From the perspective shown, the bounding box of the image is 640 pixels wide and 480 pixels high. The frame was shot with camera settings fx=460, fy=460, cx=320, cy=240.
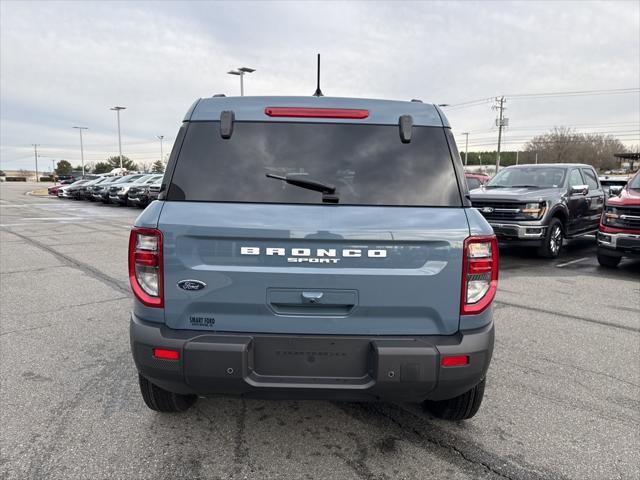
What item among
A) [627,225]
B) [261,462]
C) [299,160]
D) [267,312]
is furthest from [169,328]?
[627,225]

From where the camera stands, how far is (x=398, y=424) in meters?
3.05

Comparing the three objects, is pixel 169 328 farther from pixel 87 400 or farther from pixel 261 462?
pixel 87 400

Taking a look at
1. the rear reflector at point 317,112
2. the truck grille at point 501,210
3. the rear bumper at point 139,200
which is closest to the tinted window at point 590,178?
the truck grille at point 501,210

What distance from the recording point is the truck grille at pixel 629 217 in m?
7.80

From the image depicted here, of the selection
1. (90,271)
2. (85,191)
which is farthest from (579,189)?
(85,191)

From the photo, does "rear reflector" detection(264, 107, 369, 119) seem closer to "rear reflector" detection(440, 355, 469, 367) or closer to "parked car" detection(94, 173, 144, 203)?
"rear reflector" detection(440, 355, 469, 367)

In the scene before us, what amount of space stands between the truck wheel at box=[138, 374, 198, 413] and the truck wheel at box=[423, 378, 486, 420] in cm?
168

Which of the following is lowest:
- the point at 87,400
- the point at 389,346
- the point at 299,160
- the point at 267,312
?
the point at 87,400

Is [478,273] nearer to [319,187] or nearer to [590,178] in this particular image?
[319,187]

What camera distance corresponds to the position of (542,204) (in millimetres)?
9273

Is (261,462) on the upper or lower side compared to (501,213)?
lower

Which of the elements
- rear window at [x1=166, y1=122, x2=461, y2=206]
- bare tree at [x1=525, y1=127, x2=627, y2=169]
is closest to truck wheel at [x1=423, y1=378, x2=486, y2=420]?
rear window at [x1=166, y1=122, x2=461, y2=206]

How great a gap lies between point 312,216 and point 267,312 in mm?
545

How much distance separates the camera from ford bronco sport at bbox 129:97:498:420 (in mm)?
2330
